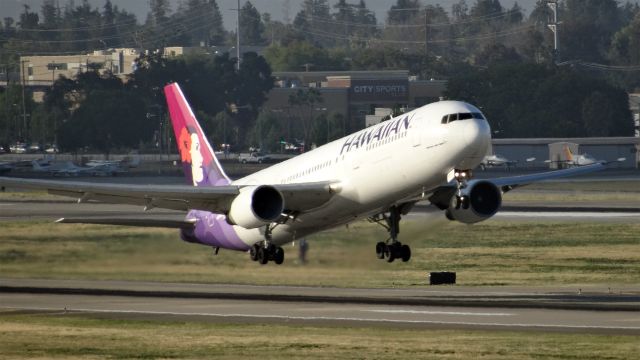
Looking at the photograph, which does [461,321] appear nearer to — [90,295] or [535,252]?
[90,295]

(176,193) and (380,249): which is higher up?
(176,193)

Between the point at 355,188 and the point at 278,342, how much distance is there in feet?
33.6

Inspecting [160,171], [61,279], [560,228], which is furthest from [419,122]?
[160,171]

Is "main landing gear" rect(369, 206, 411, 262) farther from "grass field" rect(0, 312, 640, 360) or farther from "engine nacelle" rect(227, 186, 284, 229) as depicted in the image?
"grass field" rect(0, 312, 640, 360)

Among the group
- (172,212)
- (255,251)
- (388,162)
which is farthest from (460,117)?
(172,212)

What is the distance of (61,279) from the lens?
67938mm

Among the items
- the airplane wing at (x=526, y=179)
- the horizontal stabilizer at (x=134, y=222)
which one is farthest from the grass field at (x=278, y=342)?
the airplane wing at (x=526, y=179)

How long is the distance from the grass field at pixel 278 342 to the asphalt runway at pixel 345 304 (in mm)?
2016

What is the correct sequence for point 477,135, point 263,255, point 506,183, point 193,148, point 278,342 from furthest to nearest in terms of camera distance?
point 193,148 → point 506,183 → point 263,255 → point 477,135 → point 278,342

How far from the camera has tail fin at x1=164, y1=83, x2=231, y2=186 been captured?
65.4m

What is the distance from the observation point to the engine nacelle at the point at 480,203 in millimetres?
53344

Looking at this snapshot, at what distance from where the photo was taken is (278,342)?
4497 cm

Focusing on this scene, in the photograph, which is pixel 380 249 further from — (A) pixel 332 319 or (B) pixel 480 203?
(A) pixel 332 319

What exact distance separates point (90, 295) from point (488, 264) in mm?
23345
